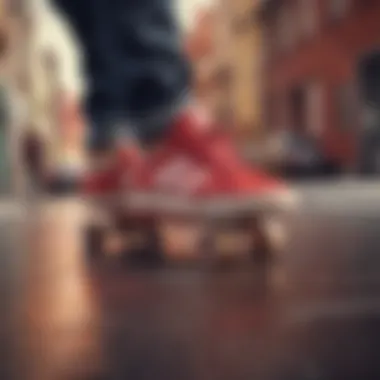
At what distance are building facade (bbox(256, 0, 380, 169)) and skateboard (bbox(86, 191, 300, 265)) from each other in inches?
3.0

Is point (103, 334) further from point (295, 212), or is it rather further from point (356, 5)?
point (356, 5)

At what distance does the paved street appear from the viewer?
45cm

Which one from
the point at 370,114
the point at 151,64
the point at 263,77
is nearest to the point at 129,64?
the point at 151,64

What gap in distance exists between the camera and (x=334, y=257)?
745 mm

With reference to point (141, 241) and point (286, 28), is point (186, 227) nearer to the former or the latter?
point (141, 241)

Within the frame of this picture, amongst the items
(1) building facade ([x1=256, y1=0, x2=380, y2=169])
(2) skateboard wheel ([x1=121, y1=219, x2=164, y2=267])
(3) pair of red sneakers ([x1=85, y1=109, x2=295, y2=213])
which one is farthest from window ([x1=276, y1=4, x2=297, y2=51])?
(2) skateboard wheel ([x1=121, y1=219, x2=164, y2=267])

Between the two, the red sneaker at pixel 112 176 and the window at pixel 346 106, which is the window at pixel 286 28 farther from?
the red sneaker at pixel 112 176

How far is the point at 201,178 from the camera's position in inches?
29.2

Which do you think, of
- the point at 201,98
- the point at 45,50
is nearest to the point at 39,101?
the point at 45,50

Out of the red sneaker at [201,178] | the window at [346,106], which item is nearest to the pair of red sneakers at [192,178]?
the red sneaker at [201,178]

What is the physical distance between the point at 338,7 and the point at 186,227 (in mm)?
263

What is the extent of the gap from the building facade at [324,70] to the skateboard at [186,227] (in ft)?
0.25

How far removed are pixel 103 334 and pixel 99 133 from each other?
31 cm

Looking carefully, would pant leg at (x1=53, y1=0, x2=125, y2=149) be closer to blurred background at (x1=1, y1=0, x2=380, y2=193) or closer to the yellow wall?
blurred background at (x1=1, y1=0, x2=380, y2=193)
